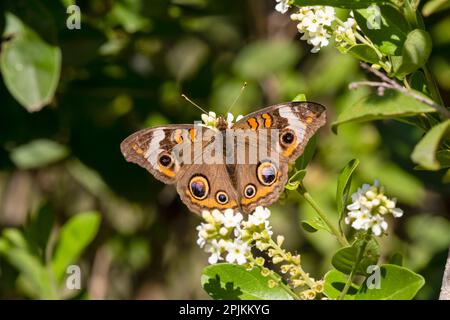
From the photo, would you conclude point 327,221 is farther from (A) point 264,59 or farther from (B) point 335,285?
(A) point 264,59

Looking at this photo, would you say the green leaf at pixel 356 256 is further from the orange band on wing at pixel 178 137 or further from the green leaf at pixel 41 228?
the green leaf at pixel 41 228

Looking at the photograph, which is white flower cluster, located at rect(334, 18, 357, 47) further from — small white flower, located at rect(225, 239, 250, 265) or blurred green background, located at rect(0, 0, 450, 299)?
blurred green background, located at rect(0, 0, 450, 299)

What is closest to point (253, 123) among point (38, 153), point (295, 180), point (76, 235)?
point (295, 180)

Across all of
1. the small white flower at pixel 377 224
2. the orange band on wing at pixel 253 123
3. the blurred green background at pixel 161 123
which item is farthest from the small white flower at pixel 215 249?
the blurred green background at pixel 161 123

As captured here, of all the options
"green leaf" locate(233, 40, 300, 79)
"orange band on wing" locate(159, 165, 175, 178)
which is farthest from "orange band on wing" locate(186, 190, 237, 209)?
"green leaf" locate(233, 40, 300, 79)

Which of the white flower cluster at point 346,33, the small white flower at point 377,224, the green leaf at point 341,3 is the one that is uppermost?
the green leaf at point 341,3

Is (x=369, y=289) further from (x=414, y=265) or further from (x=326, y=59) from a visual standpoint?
(x=326, y=59)

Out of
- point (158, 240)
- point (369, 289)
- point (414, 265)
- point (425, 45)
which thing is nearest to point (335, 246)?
point (414, 265)
